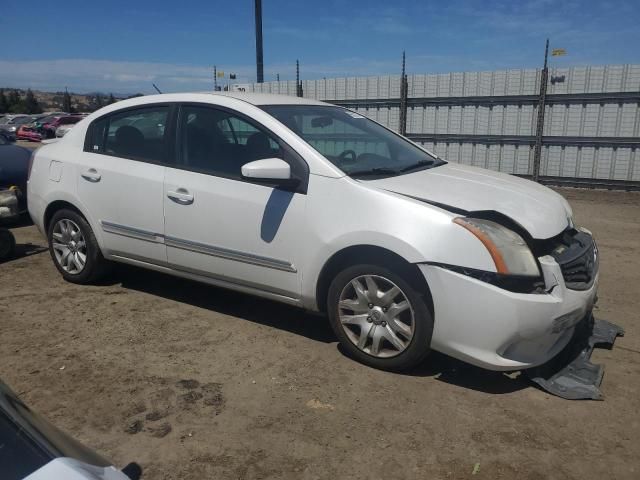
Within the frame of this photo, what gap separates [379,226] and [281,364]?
113cm

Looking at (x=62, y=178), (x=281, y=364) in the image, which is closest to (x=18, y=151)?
(x=62, y=178)

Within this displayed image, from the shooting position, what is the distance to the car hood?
3.36 m

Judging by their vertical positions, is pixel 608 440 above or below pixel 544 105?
below

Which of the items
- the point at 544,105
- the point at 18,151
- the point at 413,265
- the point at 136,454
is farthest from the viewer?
the point at 544,105

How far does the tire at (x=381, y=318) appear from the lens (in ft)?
10.9

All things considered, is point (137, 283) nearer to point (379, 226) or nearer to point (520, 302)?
point (379, 226)

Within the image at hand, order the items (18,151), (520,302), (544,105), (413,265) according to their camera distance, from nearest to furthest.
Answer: (520,302) → (413,265) → (18,151) → (544,105)

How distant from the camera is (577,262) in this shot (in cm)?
343

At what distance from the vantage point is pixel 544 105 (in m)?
11.4

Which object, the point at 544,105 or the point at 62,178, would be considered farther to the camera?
the point at 544,105

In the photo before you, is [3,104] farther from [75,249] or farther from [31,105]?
[75,249]

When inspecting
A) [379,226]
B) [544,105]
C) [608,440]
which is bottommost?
[608,440]

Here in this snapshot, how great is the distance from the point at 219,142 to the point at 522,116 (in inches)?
366

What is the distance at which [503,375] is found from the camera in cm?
353
